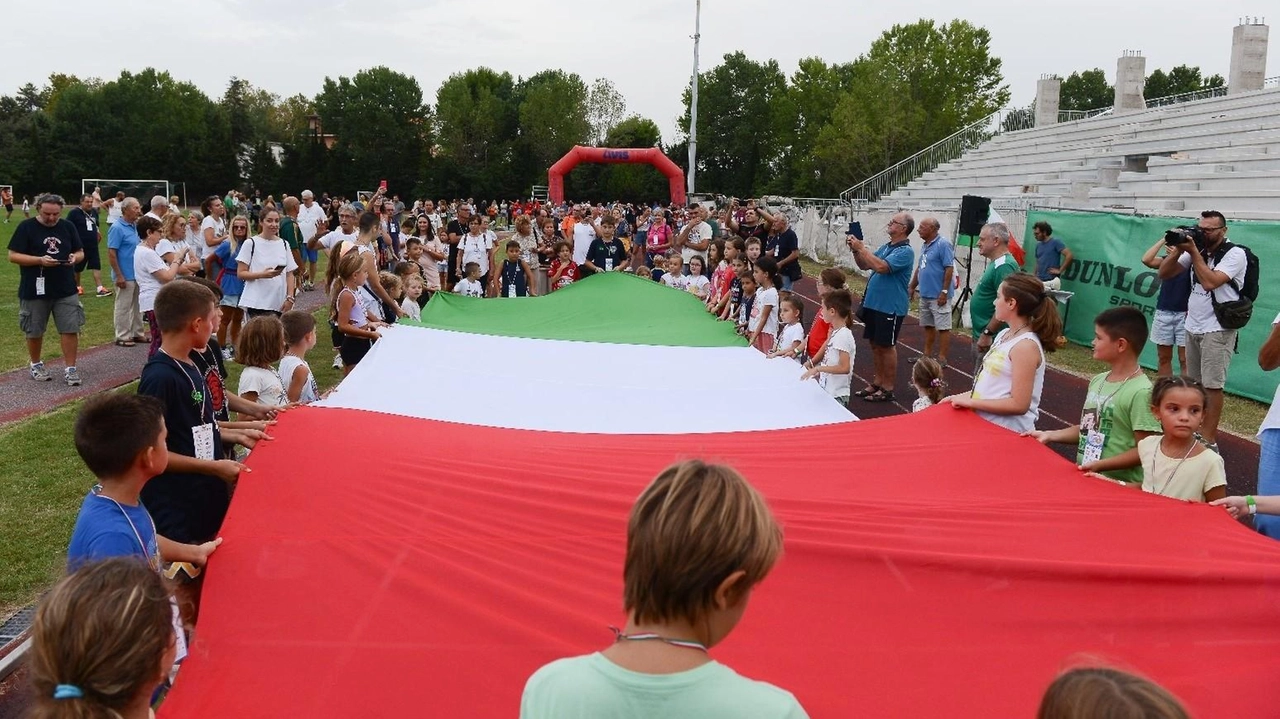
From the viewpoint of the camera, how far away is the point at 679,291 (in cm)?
1116

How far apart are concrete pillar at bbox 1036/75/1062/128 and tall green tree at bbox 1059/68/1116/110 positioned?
57.3 metres

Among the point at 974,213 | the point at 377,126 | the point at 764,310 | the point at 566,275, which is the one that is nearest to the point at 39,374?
the point at 566,275

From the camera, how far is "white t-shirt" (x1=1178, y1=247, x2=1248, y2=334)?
659cm

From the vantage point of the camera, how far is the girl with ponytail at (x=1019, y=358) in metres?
4.05

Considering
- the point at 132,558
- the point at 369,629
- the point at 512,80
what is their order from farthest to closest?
the point at 512,80 < the point at 369,629 < the point at 132,558

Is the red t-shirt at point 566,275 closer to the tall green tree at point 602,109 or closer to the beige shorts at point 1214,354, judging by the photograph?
the beige shorts at point 1214,354

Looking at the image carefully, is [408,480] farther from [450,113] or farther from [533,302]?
[450,113]

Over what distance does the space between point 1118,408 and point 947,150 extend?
30423mm

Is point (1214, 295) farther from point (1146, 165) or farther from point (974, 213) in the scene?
point (1146, 165)

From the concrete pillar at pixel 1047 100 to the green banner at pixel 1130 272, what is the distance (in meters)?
20.5

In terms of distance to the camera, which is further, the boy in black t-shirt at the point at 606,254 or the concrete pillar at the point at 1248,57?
the concrete pillar at the point at 1248,57

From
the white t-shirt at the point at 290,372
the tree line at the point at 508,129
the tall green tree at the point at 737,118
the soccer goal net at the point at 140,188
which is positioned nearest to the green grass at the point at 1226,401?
the white t-shirt at the point at 290,372

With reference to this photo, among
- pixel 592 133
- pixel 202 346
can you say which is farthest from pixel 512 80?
pixel 202 346

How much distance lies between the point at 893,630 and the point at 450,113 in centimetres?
7122
